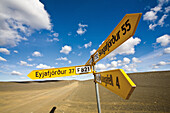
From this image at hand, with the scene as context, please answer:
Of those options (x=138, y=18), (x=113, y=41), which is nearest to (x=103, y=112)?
(x=113, y=41)

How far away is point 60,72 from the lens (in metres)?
2.71

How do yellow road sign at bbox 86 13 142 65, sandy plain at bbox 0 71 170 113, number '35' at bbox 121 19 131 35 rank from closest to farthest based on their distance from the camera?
yellow road sign at bbox 86 13 142 65, number '35' at bbox 121 19 131 35, sandy plain at bbox 0 71 170 113

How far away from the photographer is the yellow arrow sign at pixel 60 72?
2.62 m

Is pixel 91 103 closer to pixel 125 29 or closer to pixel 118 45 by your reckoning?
pixel 118 45

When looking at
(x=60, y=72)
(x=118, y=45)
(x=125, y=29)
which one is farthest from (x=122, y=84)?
(x=60, y=72)

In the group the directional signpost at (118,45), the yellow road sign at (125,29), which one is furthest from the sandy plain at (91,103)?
the yellow road sign at (125,29)

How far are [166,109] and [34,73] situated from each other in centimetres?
972

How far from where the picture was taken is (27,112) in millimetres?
8172

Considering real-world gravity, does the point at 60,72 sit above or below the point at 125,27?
below

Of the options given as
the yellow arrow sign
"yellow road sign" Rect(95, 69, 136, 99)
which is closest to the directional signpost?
"yellow road sign" Rect(95, 69, 136, 99)

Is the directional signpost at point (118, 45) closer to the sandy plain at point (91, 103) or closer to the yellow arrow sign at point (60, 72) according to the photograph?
the yellow arrow sign at point (60, 72)

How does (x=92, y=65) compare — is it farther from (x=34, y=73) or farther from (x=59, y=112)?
(x=59, y=112)

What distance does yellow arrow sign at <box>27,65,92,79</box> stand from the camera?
262 cm

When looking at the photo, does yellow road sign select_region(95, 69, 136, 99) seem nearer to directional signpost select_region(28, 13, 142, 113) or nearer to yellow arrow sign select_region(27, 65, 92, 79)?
directional signpost select_region(28, 13, 142, 113)
